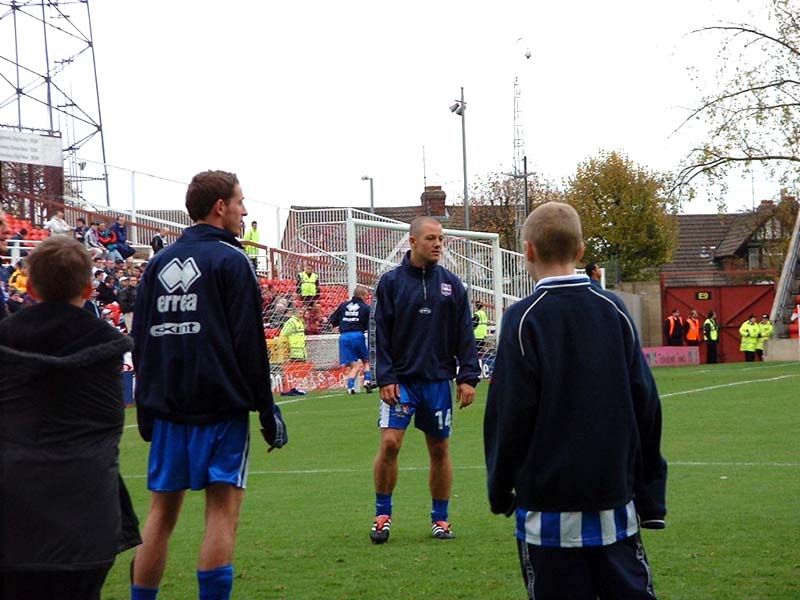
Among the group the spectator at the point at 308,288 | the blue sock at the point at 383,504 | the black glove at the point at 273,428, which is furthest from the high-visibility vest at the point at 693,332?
the black glove at the point at 273,428

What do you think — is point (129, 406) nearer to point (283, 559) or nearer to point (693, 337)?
point (283, 559)

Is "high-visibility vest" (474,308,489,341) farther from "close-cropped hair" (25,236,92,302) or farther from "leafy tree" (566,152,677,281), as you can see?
"leafy tree" (566,152,677,281)

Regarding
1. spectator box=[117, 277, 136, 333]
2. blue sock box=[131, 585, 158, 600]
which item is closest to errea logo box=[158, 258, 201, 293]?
blue sock box=[131, 585, 158, 600]

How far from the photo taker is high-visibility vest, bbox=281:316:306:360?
29141mm

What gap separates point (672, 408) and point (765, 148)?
26350 millimetres

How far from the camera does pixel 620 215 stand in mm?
71250

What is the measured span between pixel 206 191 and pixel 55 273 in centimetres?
148

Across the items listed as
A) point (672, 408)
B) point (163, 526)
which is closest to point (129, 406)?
point (672, 408)

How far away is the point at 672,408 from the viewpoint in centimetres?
1975

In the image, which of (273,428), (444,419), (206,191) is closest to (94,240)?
(444,419)

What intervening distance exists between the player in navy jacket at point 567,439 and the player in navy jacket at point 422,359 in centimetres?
415

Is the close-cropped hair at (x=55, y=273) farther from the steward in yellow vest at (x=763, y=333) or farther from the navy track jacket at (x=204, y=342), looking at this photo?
the steward in yellow vest at (x=763, y=333)

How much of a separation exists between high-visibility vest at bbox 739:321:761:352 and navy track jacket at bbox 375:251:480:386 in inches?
1473

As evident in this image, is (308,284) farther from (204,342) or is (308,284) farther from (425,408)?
(204,342)
